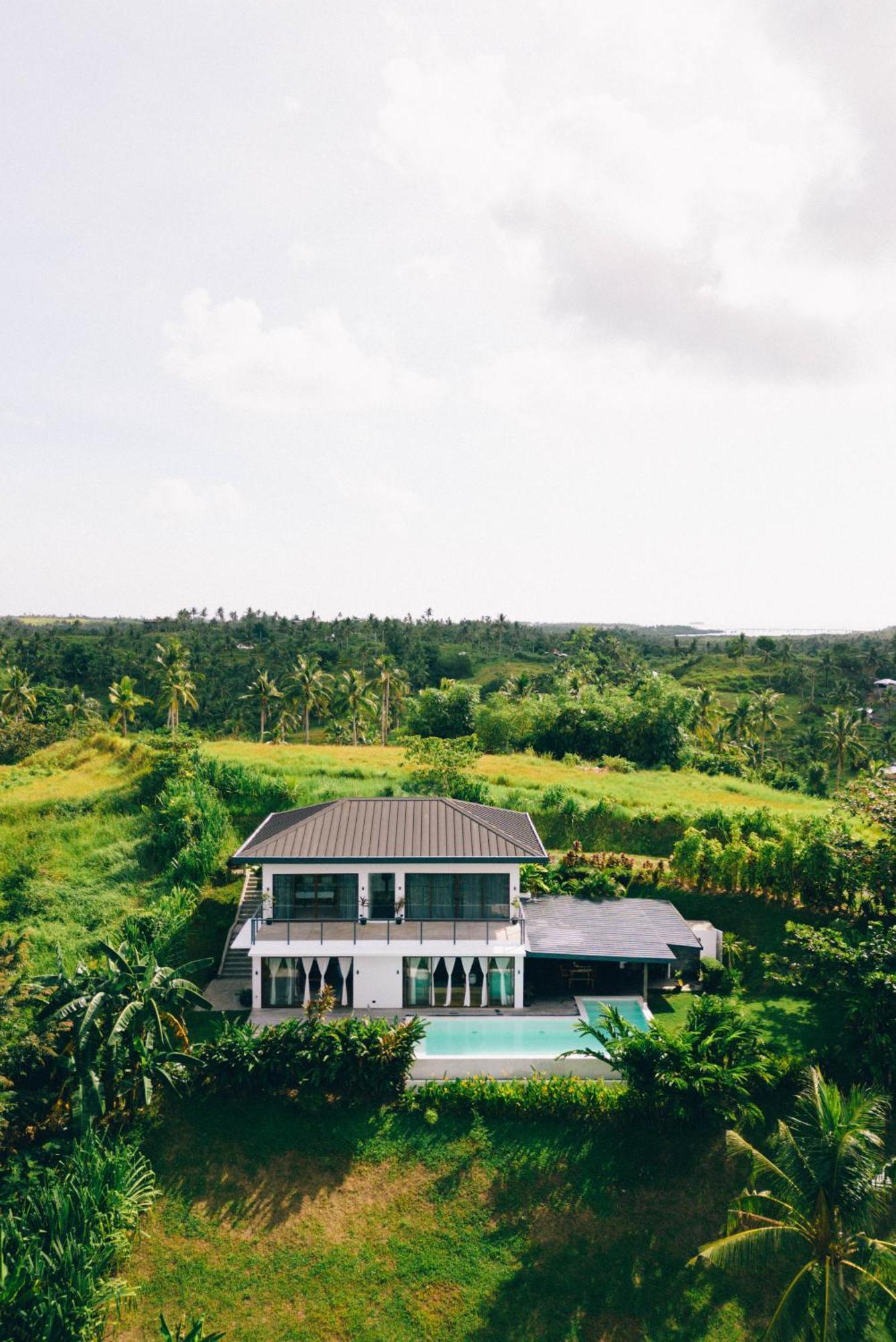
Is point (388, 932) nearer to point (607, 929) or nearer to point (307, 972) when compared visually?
→ point (307, 972)

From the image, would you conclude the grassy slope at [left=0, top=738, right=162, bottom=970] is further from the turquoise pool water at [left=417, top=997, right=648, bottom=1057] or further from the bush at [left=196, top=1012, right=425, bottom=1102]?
the turquoise pool water at [left=417, top=997, right=648, bottom=1057]

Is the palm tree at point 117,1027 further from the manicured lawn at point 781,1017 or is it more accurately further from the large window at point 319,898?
the manicured lawn at point 781,1017

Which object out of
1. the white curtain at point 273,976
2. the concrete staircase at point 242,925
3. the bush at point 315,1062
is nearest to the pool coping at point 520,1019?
the bush at point 315,1062

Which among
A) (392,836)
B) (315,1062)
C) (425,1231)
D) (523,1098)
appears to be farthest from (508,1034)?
(392,836)

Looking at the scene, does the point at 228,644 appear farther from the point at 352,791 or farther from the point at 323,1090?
the point at 323,1090

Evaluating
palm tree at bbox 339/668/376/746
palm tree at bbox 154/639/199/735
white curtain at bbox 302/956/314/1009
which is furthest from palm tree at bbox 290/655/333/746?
white curtain at bbox 302/956/314/1009
